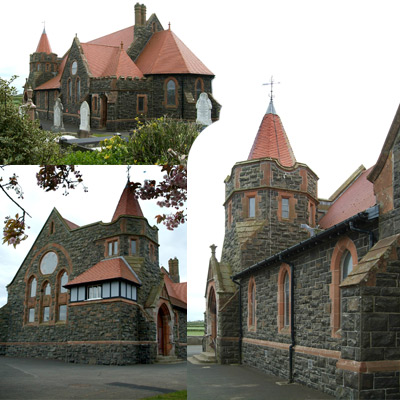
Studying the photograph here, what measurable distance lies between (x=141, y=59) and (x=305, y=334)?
996 cm

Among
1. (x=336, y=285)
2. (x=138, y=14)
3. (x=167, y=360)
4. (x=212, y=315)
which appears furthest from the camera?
(x=212, y=315)

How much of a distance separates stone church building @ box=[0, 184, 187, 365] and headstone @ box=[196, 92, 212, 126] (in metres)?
5.04

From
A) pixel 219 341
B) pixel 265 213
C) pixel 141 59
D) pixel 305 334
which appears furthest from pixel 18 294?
pixel 265 213

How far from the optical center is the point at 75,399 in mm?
8938

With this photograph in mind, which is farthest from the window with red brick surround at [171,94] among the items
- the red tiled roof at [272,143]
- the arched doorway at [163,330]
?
the red tiled roof at [272,143]

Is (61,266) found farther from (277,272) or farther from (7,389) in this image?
(277,272)

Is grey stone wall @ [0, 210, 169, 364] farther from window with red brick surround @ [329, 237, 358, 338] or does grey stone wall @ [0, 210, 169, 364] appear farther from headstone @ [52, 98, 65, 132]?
headstone @ [52, 98, 65, 132]

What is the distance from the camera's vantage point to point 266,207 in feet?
87.8

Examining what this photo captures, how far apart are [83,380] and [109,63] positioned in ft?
39.1

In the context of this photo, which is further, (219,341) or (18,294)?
(219,341)

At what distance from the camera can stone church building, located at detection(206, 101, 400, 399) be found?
9672 mm

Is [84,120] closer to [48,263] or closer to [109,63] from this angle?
[109,63]

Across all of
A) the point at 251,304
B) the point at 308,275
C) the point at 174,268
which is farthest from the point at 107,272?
the point at 251,304

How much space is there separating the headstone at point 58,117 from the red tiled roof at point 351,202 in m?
9.58
